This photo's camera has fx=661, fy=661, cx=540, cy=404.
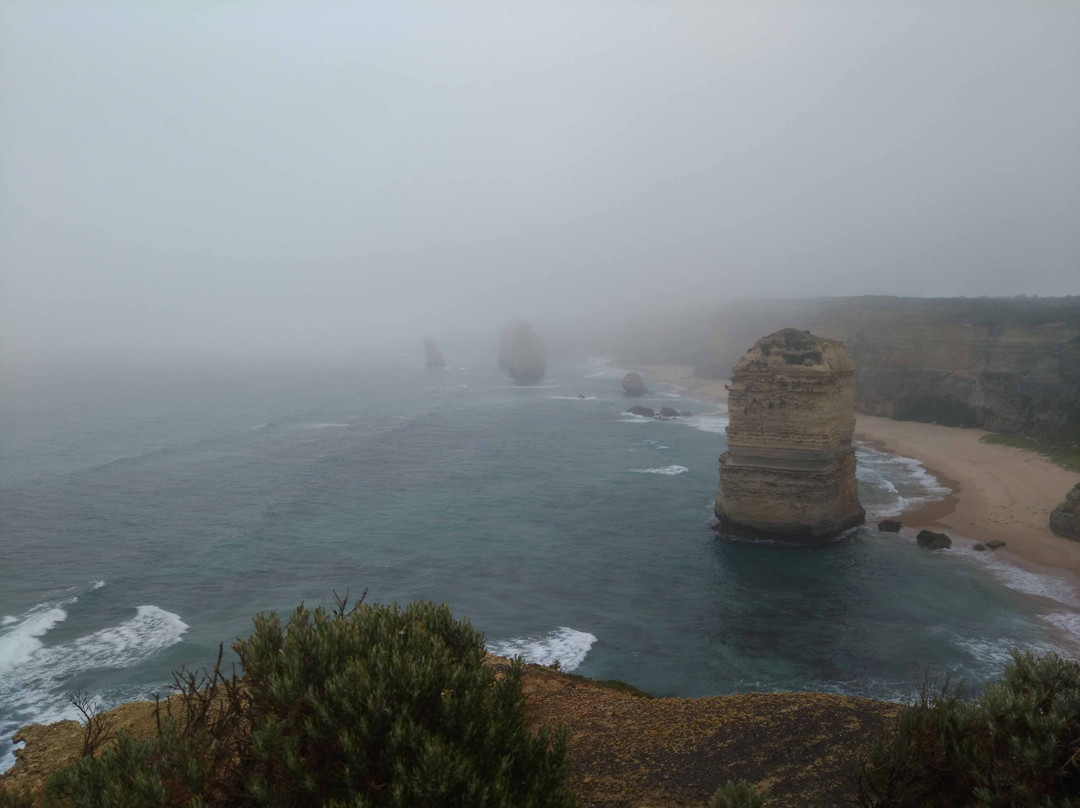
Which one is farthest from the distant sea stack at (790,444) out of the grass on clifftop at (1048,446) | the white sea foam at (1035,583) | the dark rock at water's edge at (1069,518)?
the grass on clifftop at (1048,446)

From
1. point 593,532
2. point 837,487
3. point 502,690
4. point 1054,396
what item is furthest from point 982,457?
point 502,690

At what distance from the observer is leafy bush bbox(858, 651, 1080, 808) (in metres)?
9.09

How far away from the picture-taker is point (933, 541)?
1473 inches

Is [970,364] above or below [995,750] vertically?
below

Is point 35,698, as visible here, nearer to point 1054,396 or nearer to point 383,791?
point 383,791

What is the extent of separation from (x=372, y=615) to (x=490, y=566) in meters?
28.1

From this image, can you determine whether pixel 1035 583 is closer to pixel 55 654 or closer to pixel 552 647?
pixel 552 647

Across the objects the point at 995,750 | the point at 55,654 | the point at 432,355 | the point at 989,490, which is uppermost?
the point at 995,750

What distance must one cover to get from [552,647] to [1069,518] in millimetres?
31879

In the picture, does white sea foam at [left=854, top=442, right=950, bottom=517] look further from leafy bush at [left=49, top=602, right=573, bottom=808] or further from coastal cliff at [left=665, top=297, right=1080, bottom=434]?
leafy bush at [left=49, top=602, right=573, bottom=808]

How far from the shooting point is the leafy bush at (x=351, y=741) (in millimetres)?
7680

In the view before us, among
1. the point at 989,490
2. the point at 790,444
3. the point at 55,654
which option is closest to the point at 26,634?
the point at 55,654

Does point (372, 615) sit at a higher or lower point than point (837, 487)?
higher

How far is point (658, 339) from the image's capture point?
570 ft
